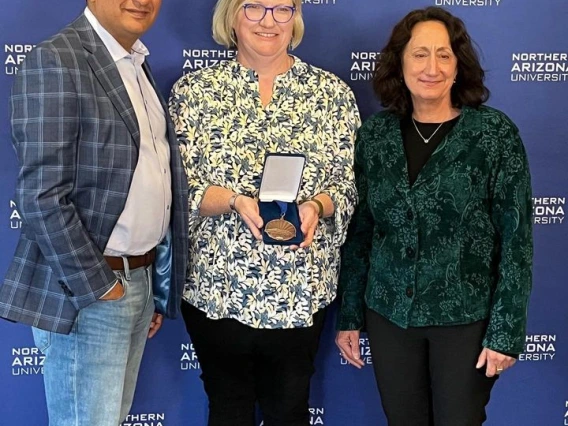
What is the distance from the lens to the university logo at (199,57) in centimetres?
204

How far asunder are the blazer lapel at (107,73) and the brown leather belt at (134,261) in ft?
Result: 0.83

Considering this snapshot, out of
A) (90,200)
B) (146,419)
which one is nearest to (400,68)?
(90,200)

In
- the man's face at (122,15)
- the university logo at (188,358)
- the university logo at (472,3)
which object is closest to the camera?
the man's face at (122,15)

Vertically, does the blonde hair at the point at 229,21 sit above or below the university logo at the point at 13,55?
above

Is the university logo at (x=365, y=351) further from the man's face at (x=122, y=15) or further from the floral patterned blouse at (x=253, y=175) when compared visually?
the man's face at (x=122, y=15)

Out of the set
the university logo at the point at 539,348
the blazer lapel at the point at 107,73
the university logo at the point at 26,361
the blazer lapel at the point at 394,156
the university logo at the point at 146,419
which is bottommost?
the university logo at the point at 146,419

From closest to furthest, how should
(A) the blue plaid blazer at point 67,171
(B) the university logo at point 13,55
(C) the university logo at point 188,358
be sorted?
(A) the blue plaid blazer at point 67,171
(B) the university logo at point 13,55
(C) the university logo at point 188,358

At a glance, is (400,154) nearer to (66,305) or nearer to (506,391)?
(66,305)

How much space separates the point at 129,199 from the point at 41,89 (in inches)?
11.4

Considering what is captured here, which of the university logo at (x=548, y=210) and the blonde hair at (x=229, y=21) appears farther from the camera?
the university logo at (x=548, y=210)

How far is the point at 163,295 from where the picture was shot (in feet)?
5.62

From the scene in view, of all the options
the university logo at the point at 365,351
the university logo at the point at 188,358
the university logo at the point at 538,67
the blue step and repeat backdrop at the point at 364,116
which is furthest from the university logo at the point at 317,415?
the university logo at the point at 538,67

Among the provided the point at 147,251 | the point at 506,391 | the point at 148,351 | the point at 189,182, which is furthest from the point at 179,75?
the point at 506,391

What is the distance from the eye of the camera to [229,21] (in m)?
1.76
